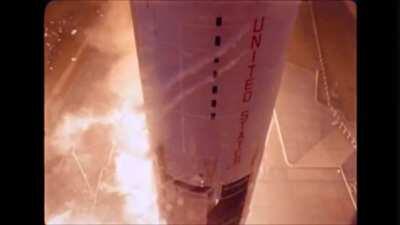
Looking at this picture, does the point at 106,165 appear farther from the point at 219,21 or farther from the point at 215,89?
the point at 219,21

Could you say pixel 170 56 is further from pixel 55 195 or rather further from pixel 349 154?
pixel 349 154

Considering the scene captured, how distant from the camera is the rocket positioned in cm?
85

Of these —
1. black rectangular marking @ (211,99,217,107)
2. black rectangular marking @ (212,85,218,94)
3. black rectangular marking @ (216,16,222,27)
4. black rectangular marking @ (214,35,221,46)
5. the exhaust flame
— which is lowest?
the exhaust flame

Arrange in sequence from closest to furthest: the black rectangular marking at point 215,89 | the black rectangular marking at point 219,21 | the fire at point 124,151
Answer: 1. the black rectangular marking at point 219,21
2. the black rectangular marking at point 215,89
3. the fire at point 124,151

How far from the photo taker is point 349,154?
2152mm

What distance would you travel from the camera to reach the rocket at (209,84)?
851 mm

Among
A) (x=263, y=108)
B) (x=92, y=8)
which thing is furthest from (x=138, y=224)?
(x=92, y=8)

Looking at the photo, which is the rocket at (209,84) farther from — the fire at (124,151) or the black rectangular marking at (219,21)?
the fire at (124,151)

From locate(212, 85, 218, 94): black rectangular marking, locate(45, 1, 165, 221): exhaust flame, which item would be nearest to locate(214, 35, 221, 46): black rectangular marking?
locate(212, 85, 218, 94): black rectangular marking

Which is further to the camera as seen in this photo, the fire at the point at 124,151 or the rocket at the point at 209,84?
the fire at the point at 124,151

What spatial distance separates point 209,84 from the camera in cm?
96

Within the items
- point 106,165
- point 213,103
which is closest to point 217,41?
point 213,103

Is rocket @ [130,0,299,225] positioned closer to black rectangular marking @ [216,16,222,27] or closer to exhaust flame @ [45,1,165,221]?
black rectangular marking @ [216,16,222,27]

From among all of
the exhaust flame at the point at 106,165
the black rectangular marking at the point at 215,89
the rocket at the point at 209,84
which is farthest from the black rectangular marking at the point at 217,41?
the exhaust flame at the point at 106,165
